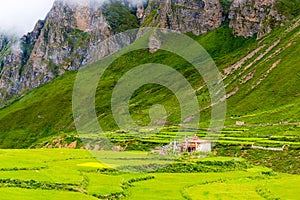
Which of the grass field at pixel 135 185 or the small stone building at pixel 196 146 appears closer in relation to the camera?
the grass field at pixel 135 185

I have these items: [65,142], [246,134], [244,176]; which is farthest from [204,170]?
[65,142]

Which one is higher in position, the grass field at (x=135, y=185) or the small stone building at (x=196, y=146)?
the grass field at (x=135, y=185)

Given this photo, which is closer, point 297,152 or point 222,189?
point 222,189

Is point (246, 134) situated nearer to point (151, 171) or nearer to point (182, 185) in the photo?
point (151, 171)

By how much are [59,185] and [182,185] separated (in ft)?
55.7

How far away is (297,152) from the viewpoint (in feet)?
294

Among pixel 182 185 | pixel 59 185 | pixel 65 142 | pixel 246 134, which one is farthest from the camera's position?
pixel 65 142

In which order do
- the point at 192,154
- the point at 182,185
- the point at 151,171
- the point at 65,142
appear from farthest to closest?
1. the point at 65,142
2. the point at 192,154
3. the point at 151,171
4. the point at 182,185

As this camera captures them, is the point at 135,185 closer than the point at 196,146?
Yes

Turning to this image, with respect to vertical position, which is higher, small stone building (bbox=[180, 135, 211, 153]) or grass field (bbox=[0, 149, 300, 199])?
grass field (bbox=[0, 149, 300, 199])

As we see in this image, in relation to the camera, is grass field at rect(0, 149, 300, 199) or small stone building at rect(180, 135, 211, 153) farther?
small stone building at rect(180, 135, 211, 153)

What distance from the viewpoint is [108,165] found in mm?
78312

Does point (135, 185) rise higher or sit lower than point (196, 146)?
higher

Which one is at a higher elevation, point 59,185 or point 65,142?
point 59,185
